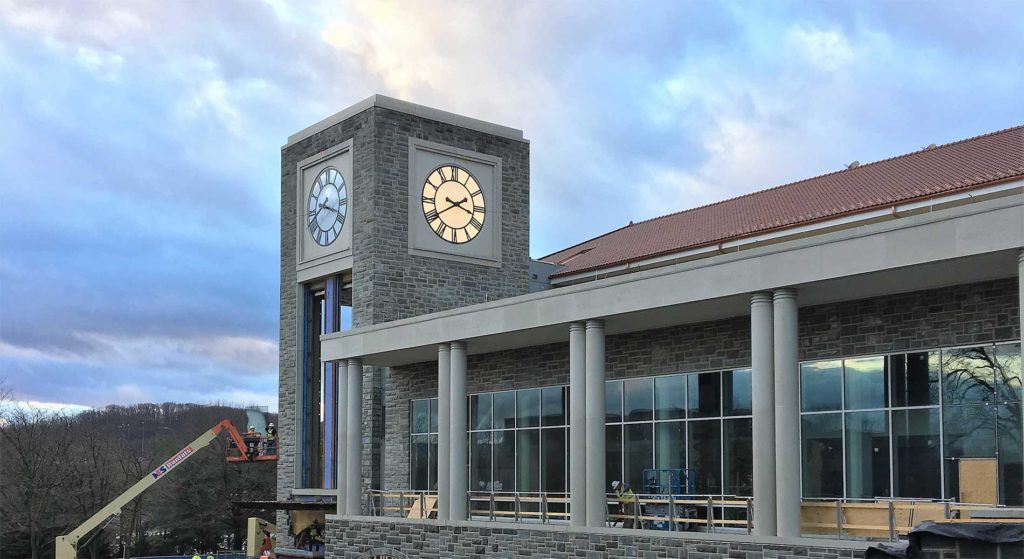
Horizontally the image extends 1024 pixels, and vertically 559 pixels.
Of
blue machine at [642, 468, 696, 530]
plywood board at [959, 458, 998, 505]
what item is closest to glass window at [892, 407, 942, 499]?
plywood board at [959, 458, 998, 505]

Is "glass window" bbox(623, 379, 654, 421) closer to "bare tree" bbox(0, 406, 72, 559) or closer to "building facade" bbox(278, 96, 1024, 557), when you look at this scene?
"building facade" bbox(278, 96, 1024, 557)

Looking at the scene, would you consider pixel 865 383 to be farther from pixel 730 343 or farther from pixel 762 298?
pixel 762 298

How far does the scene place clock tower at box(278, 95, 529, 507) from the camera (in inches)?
1362

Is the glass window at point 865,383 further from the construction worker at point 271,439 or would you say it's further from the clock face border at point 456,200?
the construction worker at point 271,439

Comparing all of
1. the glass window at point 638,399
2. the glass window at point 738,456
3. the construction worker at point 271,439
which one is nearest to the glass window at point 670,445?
the glass window at point 638,399

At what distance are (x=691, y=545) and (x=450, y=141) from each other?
19279 millimetres

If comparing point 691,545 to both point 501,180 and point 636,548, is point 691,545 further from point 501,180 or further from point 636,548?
point 501,180

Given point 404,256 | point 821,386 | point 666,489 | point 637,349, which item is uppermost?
point 404,256

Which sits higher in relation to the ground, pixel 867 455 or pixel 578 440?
pixel 578 440

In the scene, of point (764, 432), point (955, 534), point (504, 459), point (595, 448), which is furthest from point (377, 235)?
point (955, 534)

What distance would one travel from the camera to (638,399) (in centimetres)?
2733

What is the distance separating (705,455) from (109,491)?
51.0 metres

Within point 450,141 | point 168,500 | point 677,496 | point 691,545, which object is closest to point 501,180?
point 450,141

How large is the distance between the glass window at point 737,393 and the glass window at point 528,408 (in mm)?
6503
